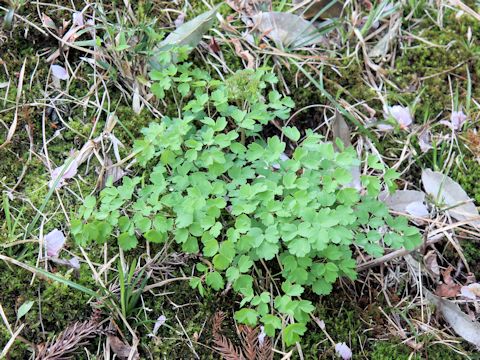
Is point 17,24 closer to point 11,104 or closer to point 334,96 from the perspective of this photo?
point 11,104

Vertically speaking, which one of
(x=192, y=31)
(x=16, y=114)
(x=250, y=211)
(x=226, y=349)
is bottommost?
(x=226, y=349)

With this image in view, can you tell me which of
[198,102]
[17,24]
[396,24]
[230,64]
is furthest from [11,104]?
[396,24]

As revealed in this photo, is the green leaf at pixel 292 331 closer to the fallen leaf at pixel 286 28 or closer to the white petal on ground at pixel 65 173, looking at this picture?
the white petal on ground at pixel 65 173

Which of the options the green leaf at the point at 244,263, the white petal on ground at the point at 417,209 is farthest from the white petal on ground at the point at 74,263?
the white petal on ground at the point at 417,209

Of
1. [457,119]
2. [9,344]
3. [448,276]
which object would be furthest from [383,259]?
[9,344]

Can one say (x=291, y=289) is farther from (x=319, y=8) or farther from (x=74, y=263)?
(x=319, y=8)

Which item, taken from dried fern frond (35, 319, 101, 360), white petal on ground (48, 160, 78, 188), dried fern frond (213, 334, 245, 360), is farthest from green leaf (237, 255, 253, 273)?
white petal on ground (48, 160, 78, 188)
